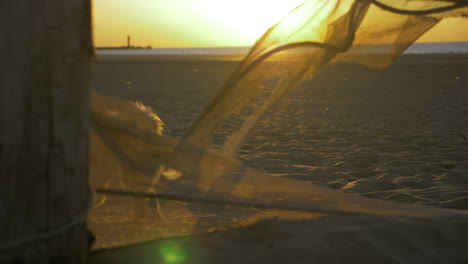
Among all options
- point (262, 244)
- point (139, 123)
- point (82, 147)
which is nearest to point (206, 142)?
point (139, 123)

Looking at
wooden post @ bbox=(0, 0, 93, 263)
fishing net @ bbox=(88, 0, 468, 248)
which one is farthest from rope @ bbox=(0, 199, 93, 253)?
fishing net @ bbox=(88, 0, 468, 248)

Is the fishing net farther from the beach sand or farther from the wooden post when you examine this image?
the wooden post

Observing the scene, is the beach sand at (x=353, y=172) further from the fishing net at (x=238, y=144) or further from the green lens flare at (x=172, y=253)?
the fishing net at (x=238, y=144)

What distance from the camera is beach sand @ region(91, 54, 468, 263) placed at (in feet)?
7.66

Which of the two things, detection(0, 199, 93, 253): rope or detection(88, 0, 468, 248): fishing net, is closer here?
detection(0, 199, 93, 253): rope

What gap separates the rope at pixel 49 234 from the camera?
1545 mm

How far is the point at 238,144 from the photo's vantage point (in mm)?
2828

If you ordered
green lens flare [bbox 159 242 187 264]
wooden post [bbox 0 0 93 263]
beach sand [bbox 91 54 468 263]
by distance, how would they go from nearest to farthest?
wooden post [bbox 0 0 93 263], green lens flare [bbox 159 242 187 264], beach sand [bbox 91 54 468 263]

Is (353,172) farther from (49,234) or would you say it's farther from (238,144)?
(49,234)

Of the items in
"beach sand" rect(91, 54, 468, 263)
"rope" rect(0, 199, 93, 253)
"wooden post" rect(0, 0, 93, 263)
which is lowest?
"beach sand" rect(91, 54, 468, 263)

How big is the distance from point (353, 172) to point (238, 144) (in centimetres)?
200

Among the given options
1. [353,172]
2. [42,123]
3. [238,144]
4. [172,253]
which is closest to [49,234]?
[42,123]

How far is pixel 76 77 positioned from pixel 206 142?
108 cm

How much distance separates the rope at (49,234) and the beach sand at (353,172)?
52 cm
